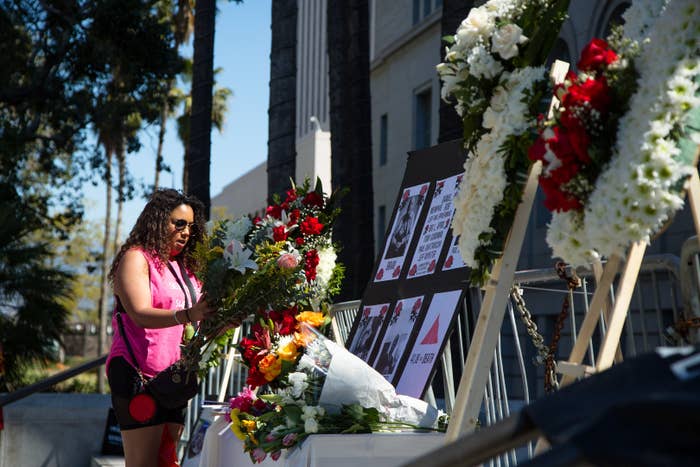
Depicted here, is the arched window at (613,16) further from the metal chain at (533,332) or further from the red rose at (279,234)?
the metal chain at (533,332)

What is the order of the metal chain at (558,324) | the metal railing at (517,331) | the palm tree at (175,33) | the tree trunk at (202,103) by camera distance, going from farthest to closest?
the palm tree at (175,33), the tree trunk at (202,103), the metal chain at (558,324), the metal railing at (517,331)

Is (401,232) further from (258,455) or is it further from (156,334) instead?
(258,455)


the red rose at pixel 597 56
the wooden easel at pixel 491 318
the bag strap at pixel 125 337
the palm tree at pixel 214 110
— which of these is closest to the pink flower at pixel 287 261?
the bag strap at pixel 125 337

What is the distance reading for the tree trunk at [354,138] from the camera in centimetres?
1043

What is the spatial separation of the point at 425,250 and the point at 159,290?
1.59 metres

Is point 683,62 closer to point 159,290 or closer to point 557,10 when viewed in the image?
point 557,10

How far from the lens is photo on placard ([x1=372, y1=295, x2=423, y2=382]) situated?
546 cm

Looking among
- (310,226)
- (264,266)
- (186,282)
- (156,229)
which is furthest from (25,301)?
(264,266)

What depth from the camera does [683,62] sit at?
2.94 metres

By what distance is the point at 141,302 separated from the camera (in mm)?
5113

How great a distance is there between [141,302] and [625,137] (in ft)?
9.70

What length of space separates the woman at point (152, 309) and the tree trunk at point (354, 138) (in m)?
4.74

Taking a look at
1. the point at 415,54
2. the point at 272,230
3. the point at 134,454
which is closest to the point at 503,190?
the point at 272,230

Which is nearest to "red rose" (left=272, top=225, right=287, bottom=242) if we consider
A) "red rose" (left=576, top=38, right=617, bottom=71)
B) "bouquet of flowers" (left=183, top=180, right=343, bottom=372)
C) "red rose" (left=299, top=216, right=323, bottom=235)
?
"bouquet of flowers" (left=183, top=180, right=343, bottom=372)
